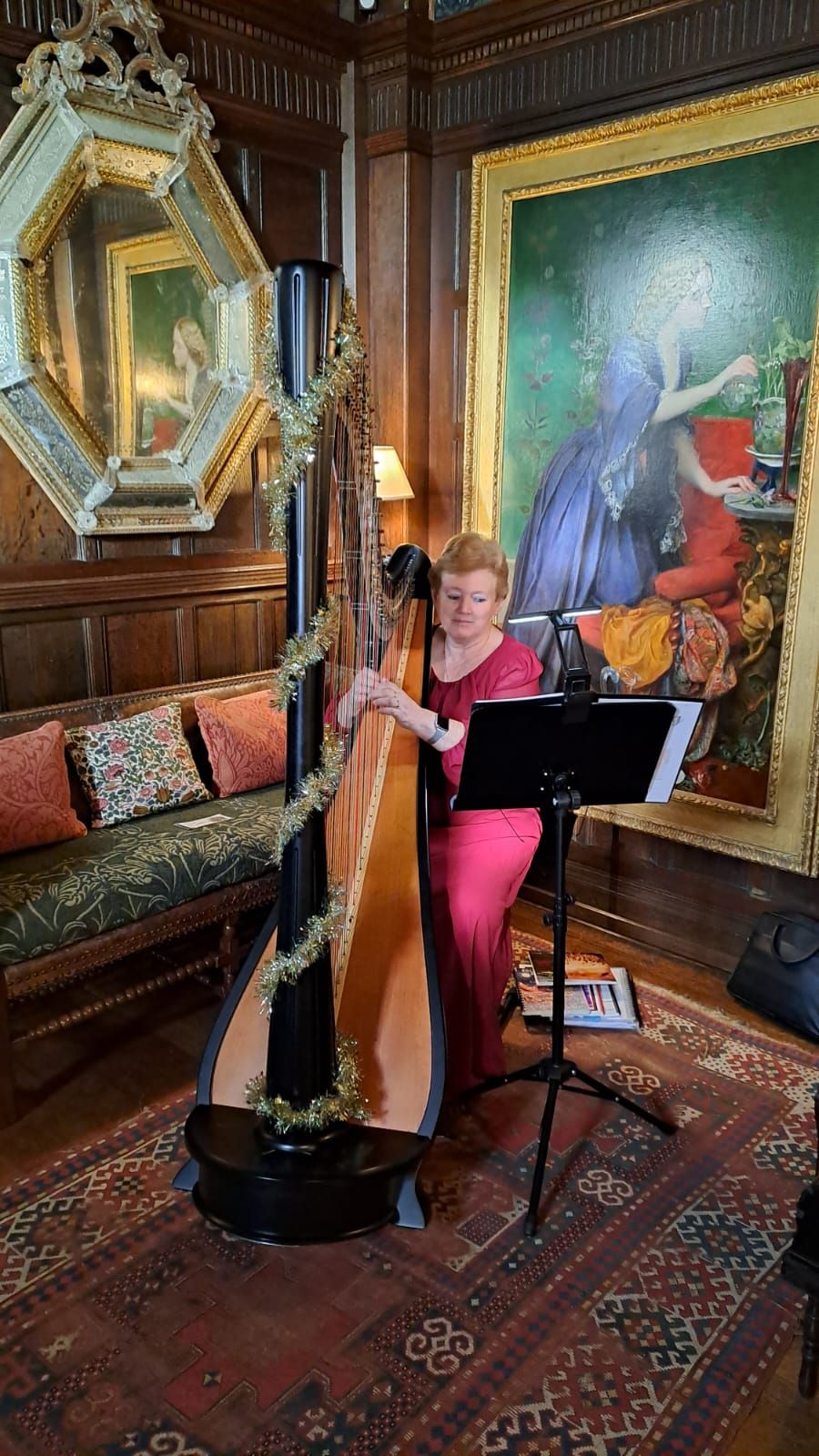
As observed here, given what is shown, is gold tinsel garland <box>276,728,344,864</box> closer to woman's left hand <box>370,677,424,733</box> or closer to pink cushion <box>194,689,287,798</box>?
woman's left hand <box>370,677,424,733</box>

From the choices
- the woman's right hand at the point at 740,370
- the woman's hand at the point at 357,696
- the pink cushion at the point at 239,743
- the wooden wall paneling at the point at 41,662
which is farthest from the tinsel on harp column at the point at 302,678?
the woman's right hand at the point at 740,370

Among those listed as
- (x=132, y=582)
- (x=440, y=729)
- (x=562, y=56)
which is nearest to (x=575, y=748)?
(x=440, y=729)

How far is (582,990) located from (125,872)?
4.87 feet

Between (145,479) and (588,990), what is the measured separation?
227cm

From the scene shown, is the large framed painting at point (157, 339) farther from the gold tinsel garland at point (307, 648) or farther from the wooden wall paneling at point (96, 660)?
the gold tinsel garland at point (307, 648)

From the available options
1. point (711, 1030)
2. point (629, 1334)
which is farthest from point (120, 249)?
point (629, 1334)

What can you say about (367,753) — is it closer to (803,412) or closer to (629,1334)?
(629,1334)

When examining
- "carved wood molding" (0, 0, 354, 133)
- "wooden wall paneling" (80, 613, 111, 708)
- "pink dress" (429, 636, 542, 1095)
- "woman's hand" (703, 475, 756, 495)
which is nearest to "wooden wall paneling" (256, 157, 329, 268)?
"carved wood molding" (0, 0, 354, 133)

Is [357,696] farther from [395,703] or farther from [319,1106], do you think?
[319,1106]

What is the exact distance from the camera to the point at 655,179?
328 centimetres

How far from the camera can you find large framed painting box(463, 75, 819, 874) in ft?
10.1

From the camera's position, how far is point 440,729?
2561mm

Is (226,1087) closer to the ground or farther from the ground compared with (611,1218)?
farther from the ground

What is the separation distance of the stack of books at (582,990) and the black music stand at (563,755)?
2.27ft
